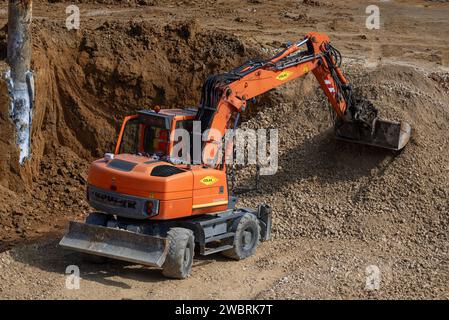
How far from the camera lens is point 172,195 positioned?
13391mm

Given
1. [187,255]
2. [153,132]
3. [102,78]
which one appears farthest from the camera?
[102,78]

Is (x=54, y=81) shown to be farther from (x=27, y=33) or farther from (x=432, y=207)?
(x=432, y=207)

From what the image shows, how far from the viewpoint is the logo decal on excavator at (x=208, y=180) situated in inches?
544

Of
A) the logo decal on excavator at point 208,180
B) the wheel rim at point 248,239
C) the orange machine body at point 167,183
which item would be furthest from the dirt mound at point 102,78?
the logo decal on excavator at point 208,180

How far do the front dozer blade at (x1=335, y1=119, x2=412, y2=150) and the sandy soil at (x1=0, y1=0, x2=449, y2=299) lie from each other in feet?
0.78

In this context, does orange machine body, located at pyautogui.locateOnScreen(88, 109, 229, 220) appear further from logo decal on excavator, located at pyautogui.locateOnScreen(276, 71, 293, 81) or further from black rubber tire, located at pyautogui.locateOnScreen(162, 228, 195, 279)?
logo decal on excavator, located at pyautogui.locateOnScreen(276, 71, 293, 81)

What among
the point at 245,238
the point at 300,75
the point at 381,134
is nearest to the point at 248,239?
the point at 245,238

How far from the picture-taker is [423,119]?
17.5 meters

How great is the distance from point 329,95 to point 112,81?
5501 mm

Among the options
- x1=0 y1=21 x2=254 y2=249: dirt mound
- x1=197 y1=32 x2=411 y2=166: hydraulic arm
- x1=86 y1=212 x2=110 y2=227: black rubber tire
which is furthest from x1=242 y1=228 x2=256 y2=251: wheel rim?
x1=0 y1=21 x2=254 y2=249: dirt mound

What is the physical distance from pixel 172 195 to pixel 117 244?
1155 mm

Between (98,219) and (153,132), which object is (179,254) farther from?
(153,132)
